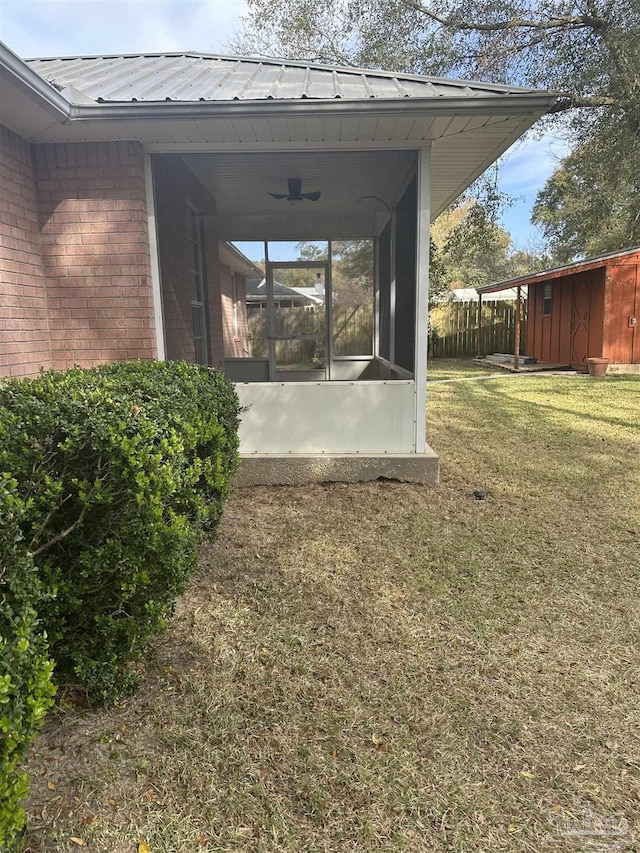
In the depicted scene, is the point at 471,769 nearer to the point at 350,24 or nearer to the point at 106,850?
the point at 106,850

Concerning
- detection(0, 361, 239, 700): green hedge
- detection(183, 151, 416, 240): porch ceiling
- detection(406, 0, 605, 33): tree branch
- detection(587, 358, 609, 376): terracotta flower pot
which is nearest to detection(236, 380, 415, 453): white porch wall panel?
detection(183, 151, 416, 240): porch ceiling

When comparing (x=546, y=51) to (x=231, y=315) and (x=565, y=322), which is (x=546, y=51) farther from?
(x=231, y=315)

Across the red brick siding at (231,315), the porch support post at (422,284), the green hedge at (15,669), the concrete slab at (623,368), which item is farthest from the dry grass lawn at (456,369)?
the green hedge at (15,669)

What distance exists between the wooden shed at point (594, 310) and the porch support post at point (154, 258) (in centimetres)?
1244

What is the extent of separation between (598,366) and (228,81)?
1186cm

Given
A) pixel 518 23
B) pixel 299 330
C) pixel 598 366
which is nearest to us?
pixel 299 330

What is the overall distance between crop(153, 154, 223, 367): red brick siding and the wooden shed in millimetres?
10727

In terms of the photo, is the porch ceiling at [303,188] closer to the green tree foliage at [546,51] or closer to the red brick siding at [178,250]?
the red brick siding at [178,250]

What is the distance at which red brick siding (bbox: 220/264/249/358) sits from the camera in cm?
823

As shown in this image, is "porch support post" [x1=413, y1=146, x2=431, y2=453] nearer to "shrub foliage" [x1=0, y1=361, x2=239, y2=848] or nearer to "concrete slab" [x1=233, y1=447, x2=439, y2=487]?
"concrete slab" [x1=233, y1=447, x2=439, y2=487]

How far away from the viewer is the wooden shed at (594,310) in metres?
13.8

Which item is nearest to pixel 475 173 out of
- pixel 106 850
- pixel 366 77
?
pixel 366 77

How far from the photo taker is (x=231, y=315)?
335 inches

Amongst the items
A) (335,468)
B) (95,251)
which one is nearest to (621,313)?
(335,468)
